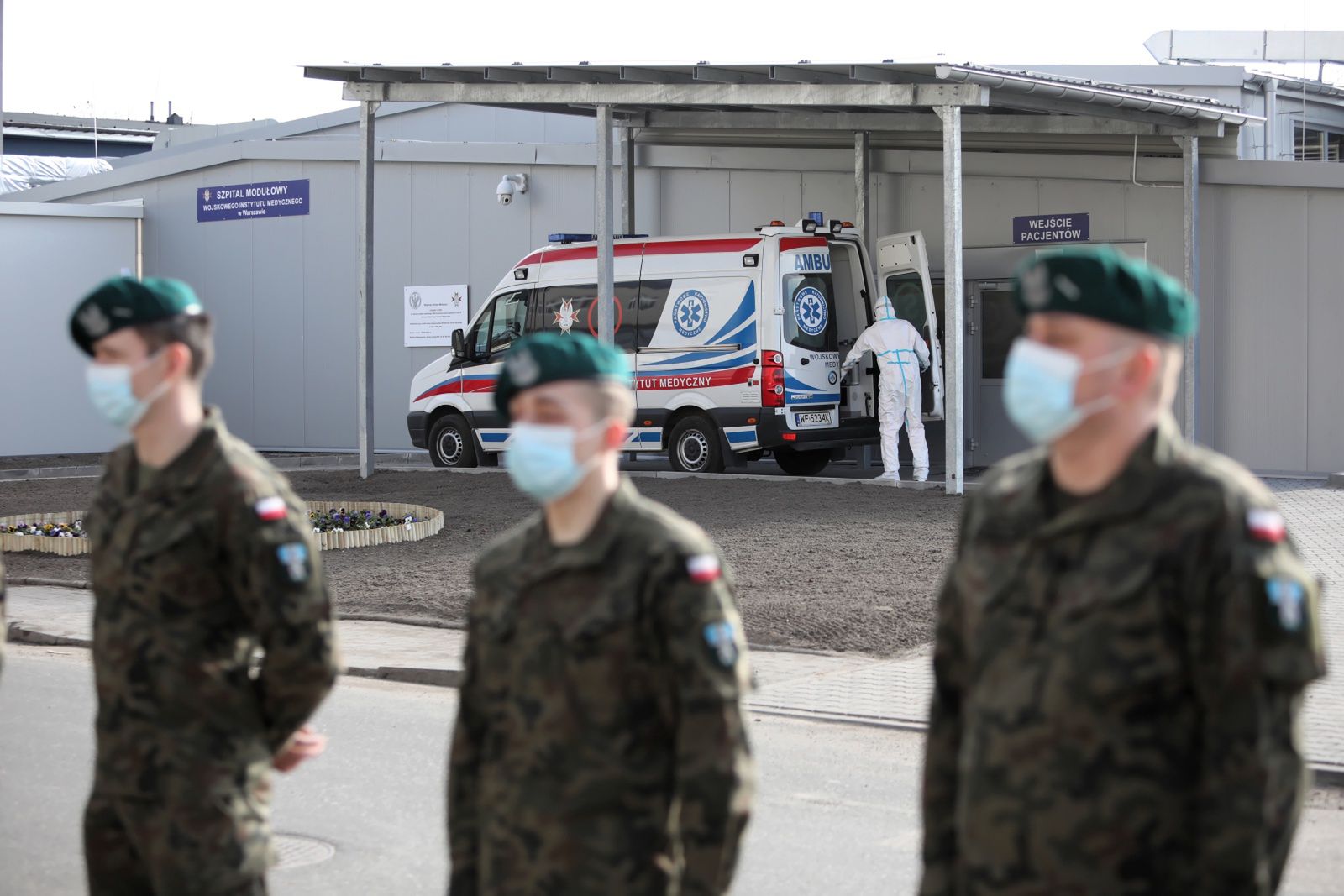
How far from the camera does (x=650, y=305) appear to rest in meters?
20.4

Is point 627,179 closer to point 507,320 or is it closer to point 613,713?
point 507,320

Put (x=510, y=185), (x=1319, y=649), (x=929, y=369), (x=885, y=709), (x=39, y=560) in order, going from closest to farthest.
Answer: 1. (x=1319, y=649)
2. (x=885, y=709)
3. (x=39, y=560)
4. (x=929, y=369)
5. (x=510, y=185)

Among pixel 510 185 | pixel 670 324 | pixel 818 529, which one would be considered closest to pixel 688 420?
pixel 670 324

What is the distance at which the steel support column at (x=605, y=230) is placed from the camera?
19578 mm

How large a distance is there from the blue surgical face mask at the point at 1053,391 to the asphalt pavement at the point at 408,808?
3.51 m

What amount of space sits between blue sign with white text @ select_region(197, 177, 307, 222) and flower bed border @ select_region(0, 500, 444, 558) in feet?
36.7

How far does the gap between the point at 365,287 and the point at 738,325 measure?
467cm

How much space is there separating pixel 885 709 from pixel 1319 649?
6.33 m

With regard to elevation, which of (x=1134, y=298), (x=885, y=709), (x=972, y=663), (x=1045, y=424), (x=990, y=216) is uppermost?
(x=990, y=216)

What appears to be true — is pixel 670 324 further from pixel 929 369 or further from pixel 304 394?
pixel 304 394

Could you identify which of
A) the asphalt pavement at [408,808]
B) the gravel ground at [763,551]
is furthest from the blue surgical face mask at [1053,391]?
the gravel ground at [763,551]

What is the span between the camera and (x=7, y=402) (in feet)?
86.3

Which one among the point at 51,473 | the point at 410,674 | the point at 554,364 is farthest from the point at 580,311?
the point at 554,364

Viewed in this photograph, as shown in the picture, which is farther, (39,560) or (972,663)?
(39,560)
